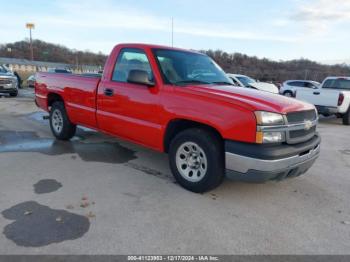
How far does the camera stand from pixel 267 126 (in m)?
3.52

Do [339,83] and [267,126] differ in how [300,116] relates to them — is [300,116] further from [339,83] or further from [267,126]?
[339,83]

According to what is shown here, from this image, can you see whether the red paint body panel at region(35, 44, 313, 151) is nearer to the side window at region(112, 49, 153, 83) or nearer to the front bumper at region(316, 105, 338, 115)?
the side window at region(112, 49, 153, 83)

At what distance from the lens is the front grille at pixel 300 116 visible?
3784 millimetres

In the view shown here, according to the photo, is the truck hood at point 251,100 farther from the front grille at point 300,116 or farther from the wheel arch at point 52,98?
the wheel arch at point 52,98

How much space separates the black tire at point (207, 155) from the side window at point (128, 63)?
3.92ft

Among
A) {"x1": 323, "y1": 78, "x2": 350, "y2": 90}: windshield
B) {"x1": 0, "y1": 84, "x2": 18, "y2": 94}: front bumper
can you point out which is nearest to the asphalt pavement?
{"x1": 323, "y1": 78, "x2": 350, "y2": 90}: windshield

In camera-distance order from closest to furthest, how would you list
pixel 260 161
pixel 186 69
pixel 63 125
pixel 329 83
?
pixel 260 161 < pixel 186 69 < pixel 63 125 < pixel 329 83

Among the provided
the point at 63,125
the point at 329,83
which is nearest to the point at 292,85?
the point at 329,83

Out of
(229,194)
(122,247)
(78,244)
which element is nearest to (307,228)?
(229,194)

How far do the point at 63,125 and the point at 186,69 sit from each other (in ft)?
10.5

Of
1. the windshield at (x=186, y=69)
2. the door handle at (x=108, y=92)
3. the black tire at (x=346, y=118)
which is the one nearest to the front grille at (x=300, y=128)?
the windshield at (x=186, y=69)

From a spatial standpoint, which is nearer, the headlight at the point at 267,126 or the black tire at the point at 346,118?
the headlight at the point at 267,126

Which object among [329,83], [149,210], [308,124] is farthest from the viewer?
[329,83]

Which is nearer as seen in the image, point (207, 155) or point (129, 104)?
point (207, 155)
